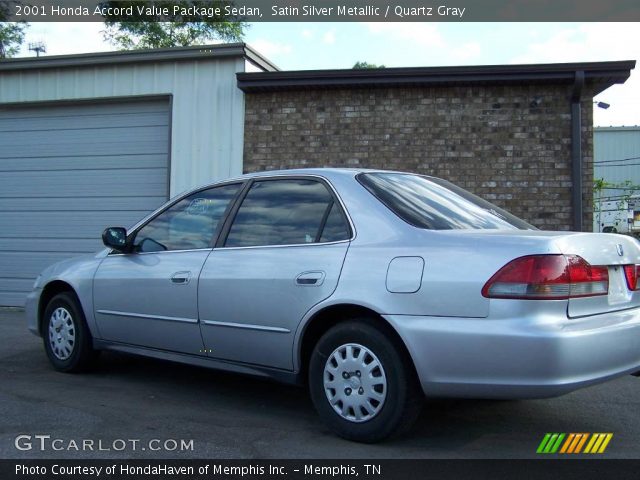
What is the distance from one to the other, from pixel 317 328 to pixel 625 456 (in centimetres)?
192

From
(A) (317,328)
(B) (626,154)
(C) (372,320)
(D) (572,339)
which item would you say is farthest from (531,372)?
(B) (626,154)

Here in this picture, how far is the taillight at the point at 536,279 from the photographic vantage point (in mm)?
3674

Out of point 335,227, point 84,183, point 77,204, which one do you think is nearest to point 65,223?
point 77,204

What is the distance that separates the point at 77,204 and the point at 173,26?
650 inches

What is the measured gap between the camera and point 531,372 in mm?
3635

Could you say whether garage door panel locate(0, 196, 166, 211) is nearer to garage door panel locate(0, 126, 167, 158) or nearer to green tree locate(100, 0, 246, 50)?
garage door panel locate(0, 126, 167, 158)

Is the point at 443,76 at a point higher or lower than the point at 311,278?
higher

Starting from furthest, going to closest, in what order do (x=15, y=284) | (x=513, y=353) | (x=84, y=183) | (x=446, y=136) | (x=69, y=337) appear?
(x=15, y=284), (x=84, y=183), (x=446, y=136), (x=69, y=337), (x=513, y=353)

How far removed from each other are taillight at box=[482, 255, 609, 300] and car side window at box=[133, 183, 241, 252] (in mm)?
2223

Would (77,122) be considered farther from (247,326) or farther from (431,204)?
(431,204)

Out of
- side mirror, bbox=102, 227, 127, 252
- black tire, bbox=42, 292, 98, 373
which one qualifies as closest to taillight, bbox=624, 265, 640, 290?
side mirror, bbox=102, 227, 127, 252

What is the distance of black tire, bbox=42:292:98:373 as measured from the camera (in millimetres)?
5941

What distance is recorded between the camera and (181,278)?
5.10 m

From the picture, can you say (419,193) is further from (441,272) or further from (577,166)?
(577,166)
